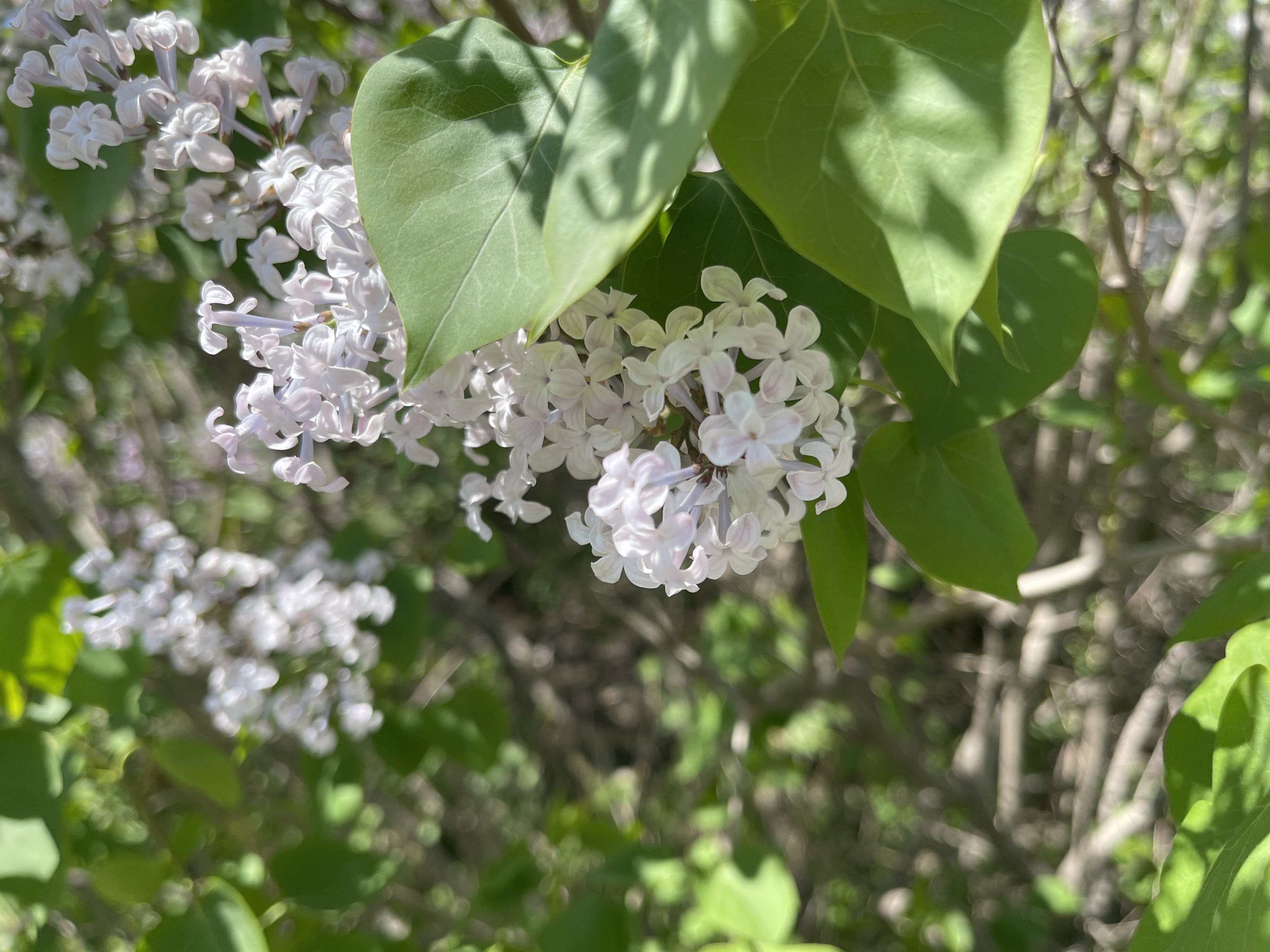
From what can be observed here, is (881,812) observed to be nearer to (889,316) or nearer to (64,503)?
(889,316)

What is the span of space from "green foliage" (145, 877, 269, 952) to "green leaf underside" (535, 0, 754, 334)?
0.84 m

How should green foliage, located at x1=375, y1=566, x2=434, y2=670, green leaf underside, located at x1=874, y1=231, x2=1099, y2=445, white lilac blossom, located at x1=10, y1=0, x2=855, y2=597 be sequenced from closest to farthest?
white lilac blossom, located at x1=10, y1=0, x2=855, y2=597
green leaf underside, located at x1=874, y1=231, x2=1099, y2=445
green foliage, located at x1=375, y1=566, x2=434, y2=670

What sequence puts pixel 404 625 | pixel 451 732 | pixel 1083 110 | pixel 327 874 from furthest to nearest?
1. pixel 451 732
2. pixel 404 625
3. pixel 327 874
4. pixel 1083 110

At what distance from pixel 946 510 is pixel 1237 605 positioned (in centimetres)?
29

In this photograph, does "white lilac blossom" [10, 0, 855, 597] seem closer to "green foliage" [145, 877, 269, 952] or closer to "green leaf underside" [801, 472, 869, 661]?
"green leaf underside" [801, 472, 869, 661]

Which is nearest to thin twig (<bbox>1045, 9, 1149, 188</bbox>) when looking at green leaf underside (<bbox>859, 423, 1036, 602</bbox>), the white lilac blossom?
green leaf underside (<bbox>859, 423, 1036, 602</bbox>)

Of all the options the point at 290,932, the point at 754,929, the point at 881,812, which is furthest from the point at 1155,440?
the point at 290,932

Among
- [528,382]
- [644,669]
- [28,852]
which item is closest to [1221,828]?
[528,382]

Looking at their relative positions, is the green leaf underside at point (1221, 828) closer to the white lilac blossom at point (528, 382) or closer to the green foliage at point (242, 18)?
the white lilac blossom at point (528, 382)

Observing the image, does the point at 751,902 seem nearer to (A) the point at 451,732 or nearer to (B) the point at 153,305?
(A) the point at 451,732

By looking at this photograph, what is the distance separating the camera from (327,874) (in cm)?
112

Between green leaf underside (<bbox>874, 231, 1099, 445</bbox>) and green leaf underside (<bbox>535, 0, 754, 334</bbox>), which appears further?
green leaf underside (<bbox>874, 231, 1099, 445</bbox>)

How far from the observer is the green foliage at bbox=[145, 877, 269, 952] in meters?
0.90

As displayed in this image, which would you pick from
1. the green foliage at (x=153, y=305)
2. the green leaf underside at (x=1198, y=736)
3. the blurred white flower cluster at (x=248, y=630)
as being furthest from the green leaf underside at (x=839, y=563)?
the green foliage at (x=153, y=305)
